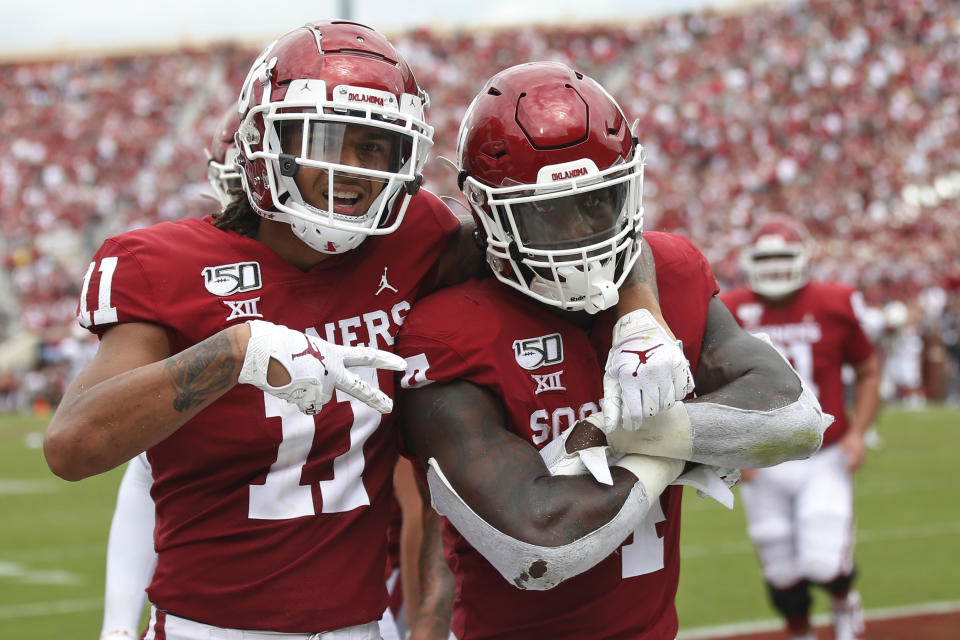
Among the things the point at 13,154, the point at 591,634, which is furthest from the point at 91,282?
the point at 13,154

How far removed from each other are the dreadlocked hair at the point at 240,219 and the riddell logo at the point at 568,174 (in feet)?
2.08

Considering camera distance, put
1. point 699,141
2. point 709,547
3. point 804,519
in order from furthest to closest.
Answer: point 699,141, point 709,547, point 804,519

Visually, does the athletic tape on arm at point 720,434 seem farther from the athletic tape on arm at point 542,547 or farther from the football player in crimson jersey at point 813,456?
the football player in crimson jersey at point 813,456

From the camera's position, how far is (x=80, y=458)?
1896 millimetres

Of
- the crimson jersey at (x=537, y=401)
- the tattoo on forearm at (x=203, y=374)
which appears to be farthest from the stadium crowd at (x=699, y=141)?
the tattoo on forearm at (x=203, y=374)

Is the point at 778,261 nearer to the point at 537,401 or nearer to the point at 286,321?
the point at 537,401

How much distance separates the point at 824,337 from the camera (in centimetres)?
564

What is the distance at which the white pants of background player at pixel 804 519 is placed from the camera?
16.7 feet

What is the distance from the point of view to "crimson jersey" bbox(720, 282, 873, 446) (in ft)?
18.4

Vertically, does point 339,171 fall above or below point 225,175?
above

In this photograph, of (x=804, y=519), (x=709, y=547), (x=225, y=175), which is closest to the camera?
(x=225, y=175)

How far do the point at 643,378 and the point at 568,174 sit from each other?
1.47 ft

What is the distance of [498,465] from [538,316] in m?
0.39

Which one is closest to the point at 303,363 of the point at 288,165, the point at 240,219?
the point at 288,165
